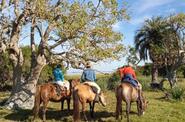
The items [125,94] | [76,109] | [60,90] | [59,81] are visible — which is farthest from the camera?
[59,81]

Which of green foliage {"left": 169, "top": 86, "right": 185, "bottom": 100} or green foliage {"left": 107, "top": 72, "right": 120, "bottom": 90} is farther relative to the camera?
green foliage {"left": 107, "top": 72, "right": 120, "bottom": 90}

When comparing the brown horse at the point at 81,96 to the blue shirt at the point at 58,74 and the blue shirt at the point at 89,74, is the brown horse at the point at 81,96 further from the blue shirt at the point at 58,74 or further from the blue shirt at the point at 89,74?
the blue shirt at the point at 58,74

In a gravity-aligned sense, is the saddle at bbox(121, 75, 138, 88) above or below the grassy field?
above

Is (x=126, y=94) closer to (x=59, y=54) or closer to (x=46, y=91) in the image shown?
(x=46, y=91)

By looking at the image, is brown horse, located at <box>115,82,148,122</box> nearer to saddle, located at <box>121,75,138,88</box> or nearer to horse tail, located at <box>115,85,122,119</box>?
horse tail, located at <box>115,85,122,119</box>

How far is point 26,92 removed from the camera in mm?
20719

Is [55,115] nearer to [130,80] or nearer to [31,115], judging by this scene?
[31,115]

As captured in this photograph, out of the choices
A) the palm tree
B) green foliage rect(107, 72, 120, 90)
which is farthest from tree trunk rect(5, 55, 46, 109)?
the palm tree

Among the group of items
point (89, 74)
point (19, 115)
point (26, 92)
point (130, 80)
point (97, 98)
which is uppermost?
point (89, 74)

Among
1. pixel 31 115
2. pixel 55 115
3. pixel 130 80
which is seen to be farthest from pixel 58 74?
pixel 130 80

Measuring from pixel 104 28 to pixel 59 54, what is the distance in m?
2.58

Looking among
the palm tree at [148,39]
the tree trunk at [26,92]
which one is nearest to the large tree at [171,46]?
the palm tree at [148,39]

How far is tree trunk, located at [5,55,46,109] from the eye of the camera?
2017cm

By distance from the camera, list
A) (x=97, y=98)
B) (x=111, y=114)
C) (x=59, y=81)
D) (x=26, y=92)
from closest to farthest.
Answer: (x=97, y=98) → (x=59, y=81) → (x=111, y=114) → (x=26, y=92)
